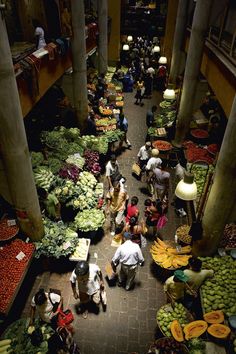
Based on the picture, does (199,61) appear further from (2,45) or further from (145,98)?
(145,98)

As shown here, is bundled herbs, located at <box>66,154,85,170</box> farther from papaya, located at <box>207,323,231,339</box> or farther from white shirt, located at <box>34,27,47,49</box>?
papaya, located at <box>207,323,231,339</box>

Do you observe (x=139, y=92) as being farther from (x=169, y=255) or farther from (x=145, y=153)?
(x=169, y=255)

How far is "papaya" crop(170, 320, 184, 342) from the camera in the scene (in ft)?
18.3

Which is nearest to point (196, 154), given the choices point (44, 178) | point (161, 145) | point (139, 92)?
point (161, 145)

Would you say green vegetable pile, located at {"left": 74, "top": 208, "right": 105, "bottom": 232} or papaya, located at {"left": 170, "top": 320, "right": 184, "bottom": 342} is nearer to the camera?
papaya, located at {"left": 170, "top": 320, "right": 184, "bottom": 342}

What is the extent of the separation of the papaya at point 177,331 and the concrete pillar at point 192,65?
8567mm

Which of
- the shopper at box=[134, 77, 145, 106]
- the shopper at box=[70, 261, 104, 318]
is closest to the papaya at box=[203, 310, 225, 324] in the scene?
the shopper at box=[70, 261, 104, 318]

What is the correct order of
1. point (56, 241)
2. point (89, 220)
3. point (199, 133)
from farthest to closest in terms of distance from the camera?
point (199, 133), point (89, 220), point (56, 241)

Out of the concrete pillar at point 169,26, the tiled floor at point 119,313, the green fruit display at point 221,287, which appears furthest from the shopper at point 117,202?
the concrete pillar at point 169,26

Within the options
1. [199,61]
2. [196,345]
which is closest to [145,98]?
[199,61]

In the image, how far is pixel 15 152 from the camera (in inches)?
239

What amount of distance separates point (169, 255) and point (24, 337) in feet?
13.1

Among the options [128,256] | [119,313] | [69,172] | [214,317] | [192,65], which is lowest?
[119,313]

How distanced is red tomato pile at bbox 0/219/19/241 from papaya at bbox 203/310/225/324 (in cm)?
506
